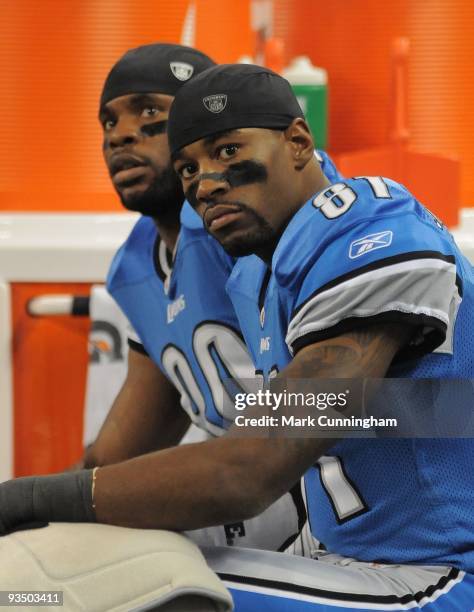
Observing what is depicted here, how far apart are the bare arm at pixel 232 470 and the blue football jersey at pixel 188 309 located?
523 millimetres

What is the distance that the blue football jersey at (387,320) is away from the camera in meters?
1.15

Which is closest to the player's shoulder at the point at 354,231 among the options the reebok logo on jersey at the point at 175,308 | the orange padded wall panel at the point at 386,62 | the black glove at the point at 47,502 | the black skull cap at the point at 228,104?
the black skull cap at the point at 228,104

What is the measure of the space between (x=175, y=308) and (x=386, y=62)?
47.7 inches

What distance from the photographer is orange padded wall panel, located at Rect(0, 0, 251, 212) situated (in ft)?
9.16

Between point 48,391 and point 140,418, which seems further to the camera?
point 48,391

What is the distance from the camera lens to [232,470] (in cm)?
113

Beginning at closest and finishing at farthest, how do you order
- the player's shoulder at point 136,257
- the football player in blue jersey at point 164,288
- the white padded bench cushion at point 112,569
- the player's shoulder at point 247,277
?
the white padded bench cushion at point 112,569 < the player's shoulder at point 247,277 < the football player in blue jersey at point 164,288 < the player's shoulder at point 136,257

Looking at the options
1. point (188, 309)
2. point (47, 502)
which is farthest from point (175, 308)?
point (47, 502)

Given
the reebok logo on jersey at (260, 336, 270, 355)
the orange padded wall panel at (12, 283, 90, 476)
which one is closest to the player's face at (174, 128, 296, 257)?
the reebok logo on jersey at (260, 336, 270, 355)

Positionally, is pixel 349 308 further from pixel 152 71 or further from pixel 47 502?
pixel 152 71

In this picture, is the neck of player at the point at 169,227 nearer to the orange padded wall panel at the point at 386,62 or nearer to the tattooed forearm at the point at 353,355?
the tattooed forearm at the point at 353,355

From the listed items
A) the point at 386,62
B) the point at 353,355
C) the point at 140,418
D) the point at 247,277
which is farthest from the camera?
the point at 386,62

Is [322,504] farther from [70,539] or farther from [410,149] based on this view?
[410,149]

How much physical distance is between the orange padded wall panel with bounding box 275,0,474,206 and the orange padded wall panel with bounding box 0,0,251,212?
0.30m
